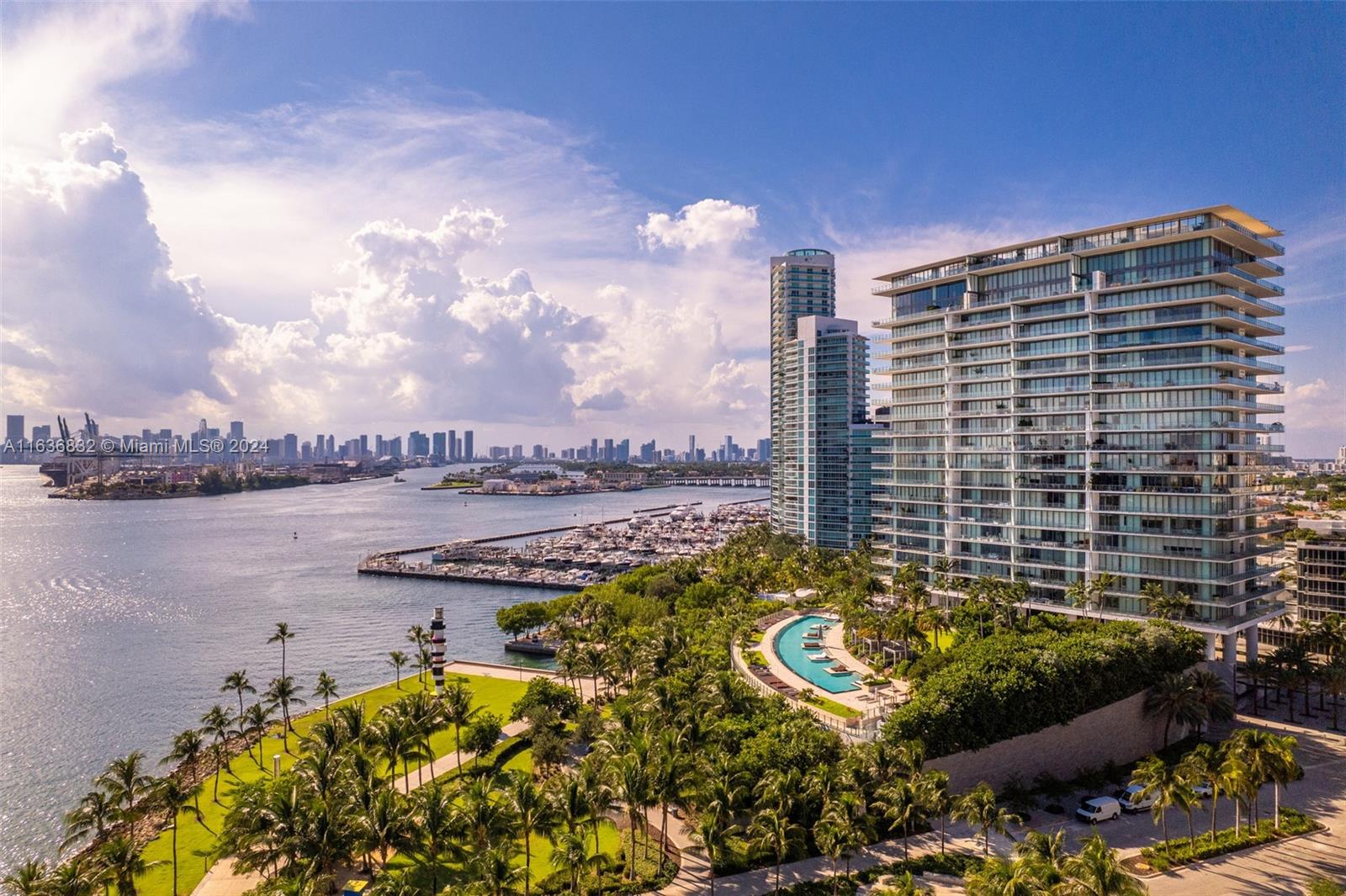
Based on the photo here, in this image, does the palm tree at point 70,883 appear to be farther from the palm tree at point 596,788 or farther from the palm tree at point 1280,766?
the palm tree at point 1280,766

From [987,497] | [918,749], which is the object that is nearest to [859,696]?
[918,749]

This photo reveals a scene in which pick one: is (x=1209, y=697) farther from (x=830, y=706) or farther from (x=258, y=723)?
(x=258, y=723)

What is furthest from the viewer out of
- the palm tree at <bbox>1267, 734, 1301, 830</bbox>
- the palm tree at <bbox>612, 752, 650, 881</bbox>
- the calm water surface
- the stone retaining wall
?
the calm water surface

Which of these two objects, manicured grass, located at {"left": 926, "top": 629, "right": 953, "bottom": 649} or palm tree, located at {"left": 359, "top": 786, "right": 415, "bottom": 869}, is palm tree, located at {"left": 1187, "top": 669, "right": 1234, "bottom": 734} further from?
palm tree, located at {"left": 359, "top": 786, "right": 415, "bottom": 869}

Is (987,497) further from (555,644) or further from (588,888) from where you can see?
(588,888)

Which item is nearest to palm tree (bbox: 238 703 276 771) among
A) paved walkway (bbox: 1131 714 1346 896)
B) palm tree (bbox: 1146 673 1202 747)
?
paved walkway (bbox: 1131 714 1346 896)

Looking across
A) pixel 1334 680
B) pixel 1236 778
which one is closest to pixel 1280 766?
pixel 1236 778
